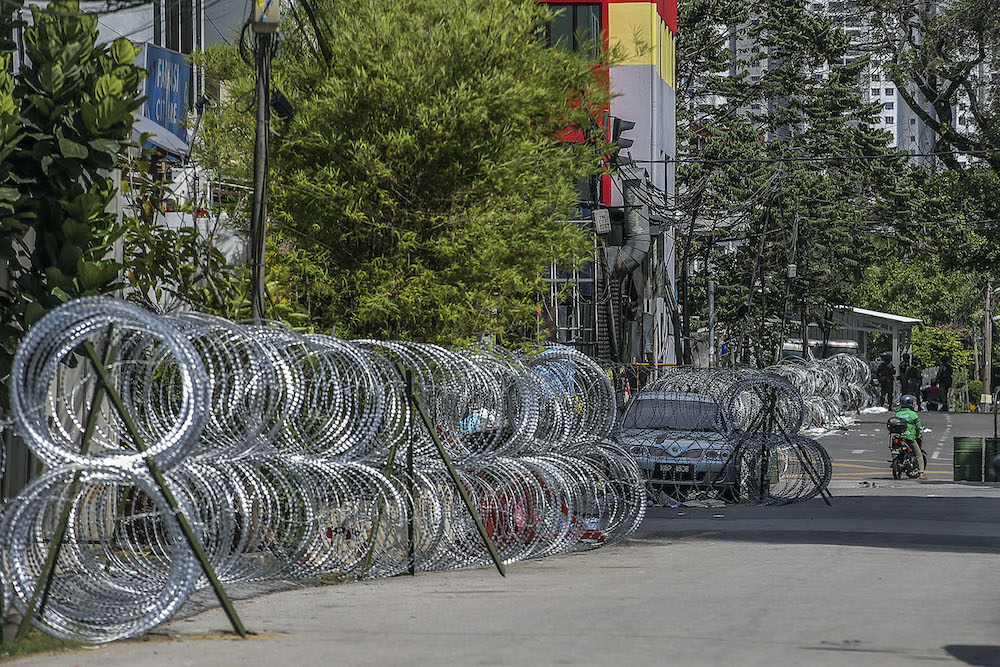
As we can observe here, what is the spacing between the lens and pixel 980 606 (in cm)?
1174

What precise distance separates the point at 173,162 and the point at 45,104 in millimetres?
8933

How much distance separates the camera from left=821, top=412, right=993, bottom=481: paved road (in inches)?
1271

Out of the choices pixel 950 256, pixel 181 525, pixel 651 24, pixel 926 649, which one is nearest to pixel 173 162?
pixel 181 525

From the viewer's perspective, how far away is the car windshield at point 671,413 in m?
24.6

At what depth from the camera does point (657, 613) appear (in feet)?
36.6

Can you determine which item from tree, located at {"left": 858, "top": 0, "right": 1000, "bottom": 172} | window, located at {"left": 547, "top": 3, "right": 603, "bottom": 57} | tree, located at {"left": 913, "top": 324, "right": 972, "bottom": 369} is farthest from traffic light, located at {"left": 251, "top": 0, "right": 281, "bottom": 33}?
tree, located at {"left": 913, "top": 324, "right": 972, "bottom": 369}

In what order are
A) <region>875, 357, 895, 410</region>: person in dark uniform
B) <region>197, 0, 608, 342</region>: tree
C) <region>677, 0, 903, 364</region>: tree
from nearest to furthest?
<region>197, 0, 608, 342</region>: tree
<region>677, 0, 903, 364</region>: tree
<region>875, 357, 895, 410</region>: person in dark uniform

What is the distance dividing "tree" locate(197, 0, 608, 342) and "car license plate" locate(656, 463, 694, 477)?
5413 mm

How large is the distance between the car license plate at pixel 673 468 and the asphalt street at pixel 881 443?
310 inches

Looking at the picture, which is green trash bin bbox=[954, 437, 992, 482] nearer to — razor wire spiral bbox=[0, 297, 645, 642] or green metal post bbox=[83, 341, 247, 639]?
razor wire spiral bbox=[0, 297, 645, 642]

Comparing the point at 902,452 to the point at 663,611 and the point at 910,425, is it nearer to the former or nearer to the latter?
the point at 910,425

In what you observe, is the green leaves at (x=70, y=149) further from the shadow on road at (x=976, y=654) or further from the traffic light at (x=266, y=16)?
the shadow on road at (x=976, y=654)

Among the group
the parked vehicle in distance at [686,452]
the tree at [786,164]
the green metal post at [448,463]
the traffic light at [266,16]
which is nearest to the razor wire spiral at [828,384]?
the tree at [786,164]

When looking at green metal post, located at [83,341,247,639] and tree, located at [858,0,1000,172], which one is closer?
green metal post, located at [83,341,247,639]
